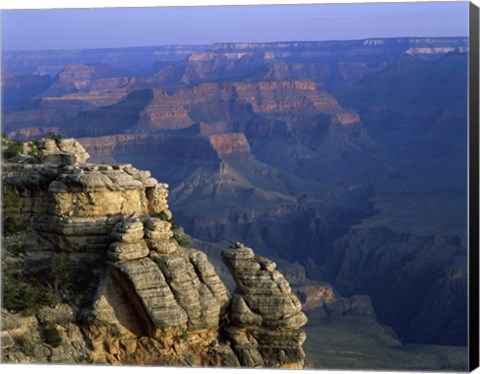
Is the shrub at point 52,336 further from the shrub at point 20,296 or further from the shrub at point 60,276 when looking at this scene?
the shrub at point 60,276

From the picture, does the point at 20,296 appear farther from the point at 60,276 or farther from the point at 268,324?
the point at 268,324

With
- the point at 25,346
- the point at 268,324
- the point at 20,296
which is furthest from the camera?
the point at 268,324

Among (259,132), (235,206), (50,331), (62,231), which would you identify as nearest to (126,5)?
(62,231)

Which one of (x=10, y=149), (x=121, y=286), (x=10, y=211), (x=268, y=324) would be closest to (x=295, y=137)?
(x=10, y=149)

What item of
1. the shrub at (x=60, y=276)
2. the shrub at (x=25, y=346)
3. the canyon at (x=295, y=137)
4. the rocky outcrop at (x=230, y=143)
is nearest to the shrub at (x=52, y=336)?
the shrub at (x=25, y=346)

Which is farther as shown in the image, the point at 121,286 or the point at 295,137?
the point at 295,137

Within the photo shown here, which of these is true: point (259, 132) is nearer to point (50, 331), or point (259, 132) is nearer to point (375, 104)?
point (375, 104)
